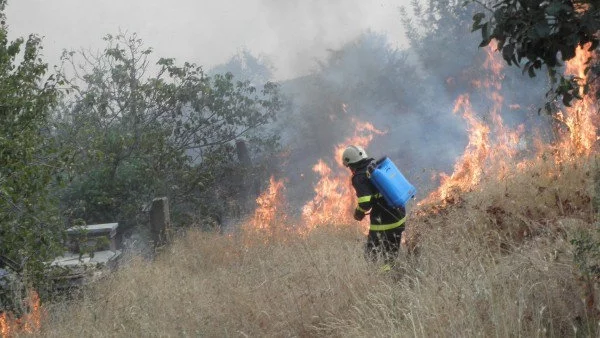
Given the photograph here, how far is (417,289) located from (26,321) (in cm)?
385

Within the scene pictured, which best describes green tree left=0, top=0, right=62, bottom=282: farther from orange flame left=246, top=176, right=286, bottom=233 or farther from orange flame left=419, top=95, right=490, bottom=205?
orange flame left=419, top=95, right=490, bottom=205

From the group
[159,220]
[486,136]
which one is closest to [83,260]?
[159,220]

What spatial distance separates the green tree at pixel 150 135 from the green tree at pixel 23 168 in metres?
4.96

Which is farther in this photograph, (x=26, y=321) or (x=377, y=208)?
(x=377, y=208)

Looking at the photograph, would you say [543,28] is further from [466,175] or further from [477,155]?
[477,155]

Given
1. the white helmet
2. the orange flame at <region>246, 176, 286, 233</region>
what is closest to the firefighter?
the white helmet

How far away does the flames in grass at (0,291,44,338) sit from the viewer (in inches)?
222

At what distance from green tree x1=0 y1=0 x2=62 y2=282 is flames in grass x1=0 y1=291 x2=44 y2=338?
0.35 meters

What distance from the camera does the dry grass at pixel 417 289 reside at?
376 cm

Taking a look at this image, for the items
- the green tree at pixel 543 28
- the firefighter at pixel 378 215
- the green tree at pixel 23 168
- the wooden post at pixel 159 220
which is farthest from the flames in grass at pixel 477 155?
the green tree at pixel 23 168

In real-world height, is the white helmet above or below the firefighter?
above

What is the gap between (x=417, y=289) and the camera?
171 inches

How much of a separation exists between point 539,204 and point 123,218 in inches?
368

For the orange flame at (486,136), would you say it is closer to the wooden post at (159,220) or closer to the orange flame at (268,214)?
the orange flame at (268,214)
